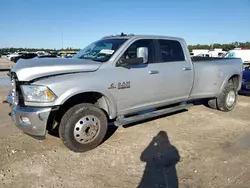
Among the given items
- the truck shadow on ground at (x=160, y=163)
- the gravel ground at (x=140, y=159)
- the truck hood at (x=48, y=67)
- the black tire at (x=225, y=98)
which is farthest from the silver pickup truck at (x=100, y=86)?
the black tire at (x=225, y=98)

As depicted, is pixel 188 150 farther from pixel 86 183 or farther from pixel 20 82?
pixel 20 82

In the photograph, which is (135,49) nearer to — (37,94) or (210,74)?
(37,94)

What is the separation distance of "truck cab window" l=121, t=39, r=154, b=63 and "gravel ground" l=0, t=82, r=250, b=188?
5.15ft

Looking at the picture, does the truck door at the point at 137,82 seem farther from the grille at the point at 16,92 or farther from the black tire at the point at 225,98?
the black tire at the point at 225,98

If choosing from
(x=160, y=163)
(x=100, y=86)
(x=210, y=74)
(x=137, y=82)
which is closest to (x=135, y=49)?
(x=137, y=82)

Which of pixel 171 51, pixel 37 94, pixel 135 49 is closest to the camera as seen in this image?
pixel 37 94

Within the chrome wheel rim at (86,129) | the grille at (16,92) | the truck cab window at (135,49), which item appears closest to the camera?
the grille at (16,92)

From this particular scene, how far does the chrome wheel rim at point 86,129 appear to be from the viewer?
408cm

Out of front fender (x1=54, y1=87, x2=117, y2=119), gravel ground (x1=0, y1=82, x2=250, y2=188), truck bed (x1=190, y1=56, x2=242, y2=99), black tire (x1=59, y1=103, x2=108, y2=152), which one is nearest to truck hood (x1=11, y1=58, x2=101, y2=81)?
front fender (x1=54, y1=87, x2=117, y2=119)

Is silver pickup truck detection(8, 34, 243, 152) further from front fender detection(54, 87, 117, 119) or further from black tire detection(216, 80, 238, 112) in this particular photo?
black tire detection(216, 80, 238, 112)

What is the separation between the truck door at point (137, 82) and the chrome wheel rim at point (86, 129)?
0.56m

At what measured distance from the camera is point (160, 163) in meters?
3.76

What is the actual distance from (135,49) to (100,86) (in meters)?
1.20

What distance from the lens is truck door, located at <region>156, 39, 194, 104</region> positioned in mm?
5160
